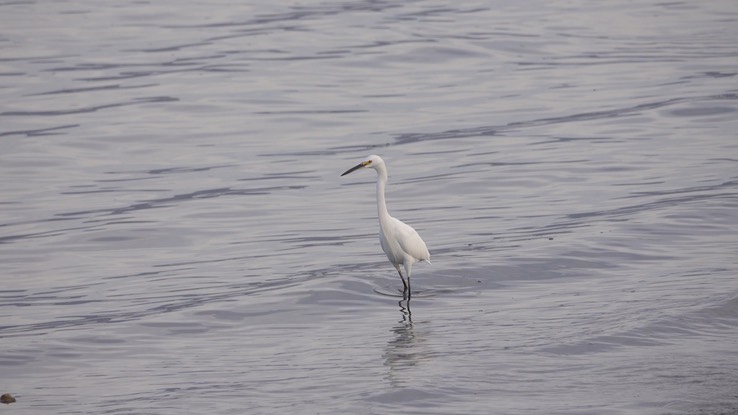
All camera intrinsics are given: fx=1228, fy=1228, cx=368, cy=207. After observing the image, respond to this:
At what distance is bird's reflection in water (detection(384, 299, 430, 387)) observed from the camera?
977 centimetres

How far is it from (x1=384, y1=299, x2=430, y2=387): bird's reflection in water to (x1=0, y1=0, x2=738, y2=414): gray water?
0.03 meters

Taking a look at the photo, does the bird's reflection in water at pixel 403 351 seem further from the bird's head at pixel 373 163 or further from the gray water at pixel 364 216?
the bird's head at pixel 373 163

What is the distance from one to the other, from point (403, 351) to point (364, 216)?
593 cm

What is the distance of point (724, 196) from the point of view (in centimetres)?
1631

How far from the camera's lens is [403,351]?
10.5 meters

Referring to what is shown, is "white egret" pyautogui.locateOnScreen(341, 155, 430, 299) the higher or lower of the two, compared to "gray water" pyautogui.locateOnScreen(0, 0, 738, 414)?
higher

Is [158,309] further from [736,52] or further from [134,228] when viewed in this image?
[736,52]

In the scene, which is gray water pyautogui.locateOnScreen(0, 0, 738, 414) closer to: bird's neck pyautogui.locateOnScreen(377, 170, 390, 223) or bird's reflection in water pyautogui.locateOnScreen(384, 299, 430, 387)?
bird's reflection in water pyautogui.locateOnScreen(384, 299, 430, 387)

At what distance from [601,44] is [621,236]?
15893mm

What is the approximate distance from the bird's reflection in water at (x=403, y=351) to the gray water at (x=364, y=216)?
33mm

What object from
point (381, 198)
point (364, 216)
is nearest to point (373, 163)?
point (381, 198)

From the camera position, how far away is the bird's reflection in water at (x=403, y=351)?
32.0 ft

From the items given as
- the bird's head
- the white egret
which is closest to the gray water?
the white egret

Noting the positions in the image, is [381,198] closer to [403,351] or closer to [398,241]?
[398,241]
